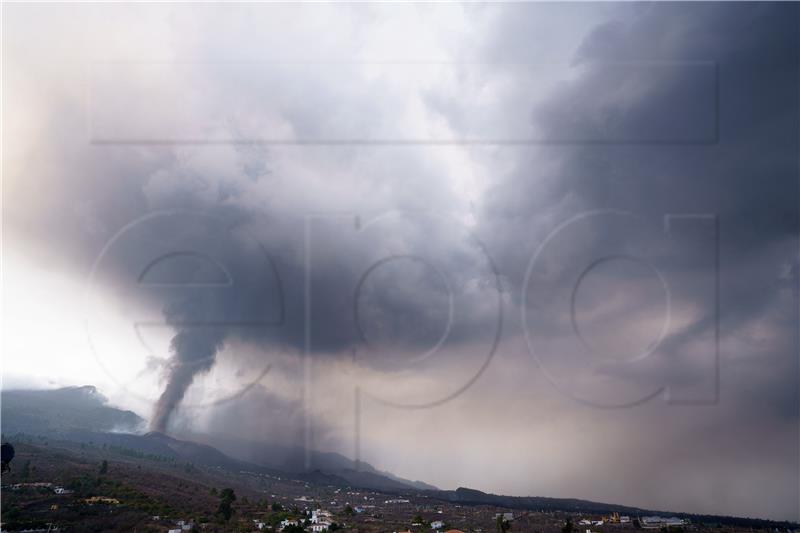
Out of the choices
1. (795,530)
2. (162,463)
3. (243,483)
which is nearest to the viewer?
(795,530)

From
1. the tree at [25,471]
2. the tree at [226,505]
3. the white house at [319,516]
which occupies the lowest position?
the white house at [319,516]

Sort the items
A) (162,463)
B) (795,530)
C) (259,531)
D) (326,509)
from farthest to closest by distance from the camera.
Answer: (162,463)
(326,509)
(795,530)
(259,531)

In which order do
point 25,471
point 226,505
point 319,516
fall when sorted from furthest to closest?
point 319,516
point 25,471
point 226,505

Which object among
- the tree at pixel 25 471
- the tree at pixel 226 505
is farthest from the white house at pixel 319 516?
the tree at pixel 25 471

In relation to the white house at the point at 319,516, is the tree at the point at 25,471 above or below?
above

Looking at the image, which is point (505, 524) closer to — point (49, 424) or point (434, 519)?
point (434, 519)

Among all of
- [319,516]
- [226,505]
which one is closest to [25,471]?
[226,505]

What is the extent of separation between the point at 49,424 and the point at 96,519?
78.4ft

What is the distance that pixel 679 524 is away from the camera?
20375 millimetres

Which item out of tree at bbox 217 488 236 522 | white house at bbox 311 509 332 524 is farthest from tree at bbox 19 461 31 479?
white house at bbox 311 509 332 524

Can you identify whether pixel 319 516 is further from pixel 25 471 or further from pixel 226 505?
pixel 25 471

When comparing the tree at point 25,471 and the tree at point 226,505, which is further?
the tree at point 25,471

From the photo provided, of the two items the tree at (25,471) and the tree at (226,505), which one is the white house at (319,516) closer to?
the tree at (226,505)

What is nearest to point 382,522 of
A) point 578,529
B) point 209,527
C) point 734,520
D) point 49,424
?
point 209,527
